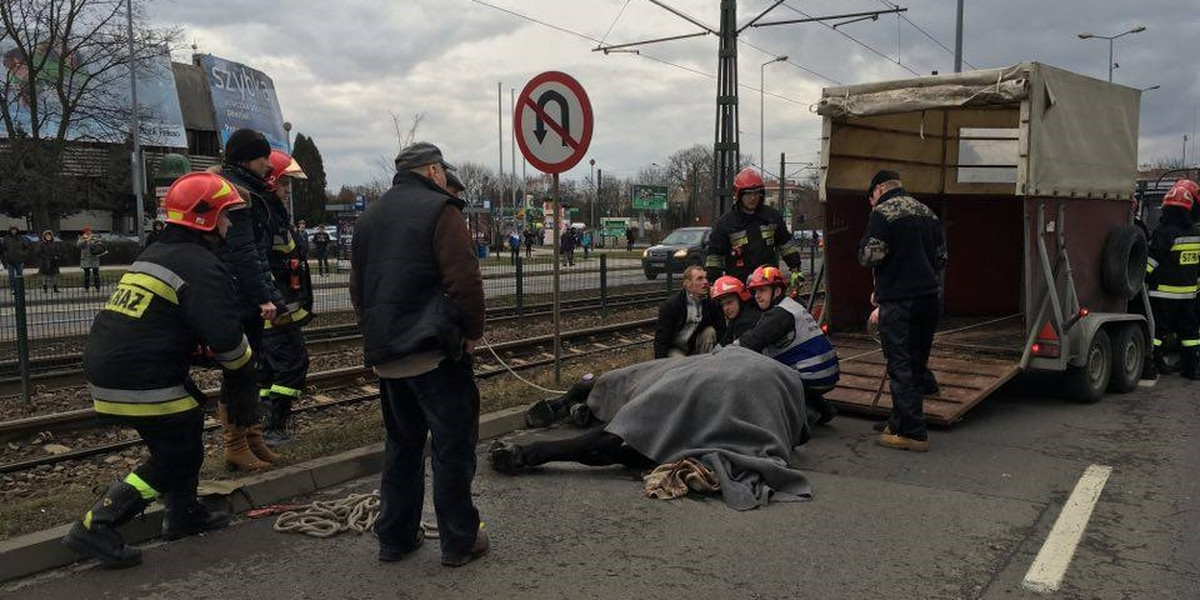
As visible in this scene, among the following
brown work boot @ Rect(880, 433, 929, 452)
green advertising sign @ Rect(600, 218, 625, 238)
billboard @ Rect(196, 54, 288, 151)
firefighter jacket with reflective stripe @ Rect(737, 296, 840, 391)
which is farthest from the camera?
green advertising sign @ Rect(600, 218, 625, 238)

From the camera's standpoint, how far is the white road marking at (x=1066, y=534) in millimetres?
3807

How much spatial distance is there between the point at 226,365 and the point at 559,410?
303cm

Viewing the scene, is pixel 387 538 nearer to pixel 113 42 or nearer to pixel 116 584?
pixel 116 584

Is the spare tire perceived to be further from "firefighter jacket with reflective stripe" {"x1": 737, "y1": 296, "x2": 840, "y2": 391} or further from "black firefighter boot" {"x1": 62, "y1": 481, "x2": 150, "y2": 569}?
"black firefighter boot" {"x1": 62, "y1": 481, "x2": 150, "y2": 569}

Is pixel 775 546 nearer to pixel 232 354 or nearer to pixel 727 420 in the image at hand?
pixel 727 420

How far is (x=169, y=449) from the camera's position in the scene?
3.96 metres

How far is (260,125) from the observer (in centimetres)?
5141

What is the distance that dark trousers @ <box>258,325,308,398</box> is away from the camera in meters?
5.65

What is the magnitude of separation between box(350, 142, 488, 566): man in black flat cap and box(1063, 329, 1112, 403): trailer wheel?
572cm

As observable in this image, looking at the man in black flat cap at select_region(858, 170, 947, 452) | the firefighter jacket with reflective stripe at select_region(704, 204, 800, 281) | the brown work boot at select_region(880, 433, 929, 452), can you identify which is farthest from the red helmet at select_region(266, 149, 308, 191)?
the brown work boot at select_region(880, 433, 929, 452)

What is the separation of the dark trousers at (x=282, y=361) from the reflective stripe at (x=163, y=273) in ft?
5.84

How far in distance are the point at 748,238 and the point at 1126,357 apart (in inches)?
143

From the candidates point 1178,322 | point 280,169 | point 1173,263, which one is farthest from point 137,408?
point 1178,322

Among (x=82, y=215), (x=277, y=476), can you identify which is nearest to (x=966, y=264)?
(x=277, y=476)
